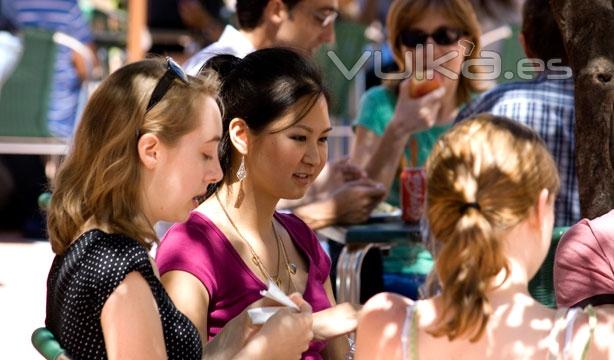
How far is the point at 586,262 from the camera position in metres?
2.63

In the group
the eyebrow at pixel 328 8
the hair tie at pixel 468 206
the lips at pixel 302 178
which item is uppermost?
the eyebrow at pixel 328 8

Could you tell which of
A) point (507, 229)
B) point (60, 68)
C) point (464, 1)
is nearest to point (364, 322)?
point (507, 229)

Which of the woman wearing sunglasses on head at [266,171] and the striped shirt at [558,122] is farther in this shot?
the striped shirt at [558,122]

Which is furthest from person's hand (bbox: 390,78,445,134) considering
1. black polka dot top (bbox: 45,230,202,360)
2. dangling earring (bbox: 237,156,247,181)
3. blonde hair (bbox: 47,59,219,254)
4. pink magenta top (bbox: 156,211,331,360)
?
black polka dot top (bbox: 45,230,202,360)

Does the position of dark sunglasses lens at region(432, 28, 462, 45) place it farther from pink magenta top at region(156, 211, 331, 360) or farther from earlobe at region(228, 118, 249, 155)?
pink magenta top at region(156, 211, 331, 360)

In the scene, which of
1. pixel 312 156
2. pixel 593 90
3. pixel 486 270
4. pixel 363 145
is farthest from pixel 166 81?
pixel 363 145

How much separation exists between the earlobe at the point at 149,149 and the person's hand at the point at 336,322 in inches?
17.8

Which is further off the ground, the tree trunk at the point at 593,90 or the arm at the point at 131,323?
the tree trunk at the point at 593,90

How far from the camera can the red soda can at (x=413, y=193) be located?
4102mm

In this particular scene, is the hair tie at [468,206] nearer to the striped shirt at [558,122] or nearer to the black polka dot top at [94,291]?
the black polka dot top at [94,291]

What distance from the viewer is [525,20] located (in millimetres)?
3857

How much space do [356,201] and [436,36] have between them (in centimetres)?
98

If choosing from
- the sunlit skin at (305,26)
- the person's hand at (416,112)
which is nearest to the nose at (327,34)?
the sunlit skin at (305,26)

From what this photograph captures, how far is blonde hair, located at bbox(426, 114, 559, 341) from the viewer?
6.86 ft
